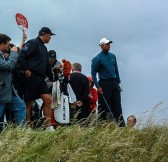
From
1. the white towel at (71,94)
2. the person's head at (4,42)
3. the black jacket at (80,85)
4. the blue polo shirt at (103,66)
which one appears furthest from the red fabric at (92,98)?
the person's head at (4,42)

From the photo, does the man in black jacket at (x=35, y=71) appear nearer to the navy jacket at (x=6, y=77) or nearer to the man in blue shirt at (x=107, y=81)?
the navy jacket at (x=6, y=77)

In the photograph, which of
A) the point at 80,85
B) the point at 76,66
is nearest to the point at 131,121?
the point at 80,85

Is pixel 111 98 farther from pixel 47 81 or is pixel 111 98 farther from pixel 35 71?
pixel 35 71

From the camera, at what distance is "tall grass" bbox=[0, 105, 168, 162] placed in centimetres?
688

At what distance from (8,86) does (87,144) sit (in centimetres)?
184

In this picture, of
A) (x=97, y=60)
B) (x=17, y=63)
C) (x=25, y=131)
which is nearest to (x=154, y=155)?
(x=25, y=131)

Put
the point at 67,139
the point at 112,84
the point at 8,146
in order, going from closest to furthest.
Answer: the point at 8,146, the point at 67,139, the point at 112,84

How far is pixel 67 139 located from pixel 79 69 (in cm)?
452

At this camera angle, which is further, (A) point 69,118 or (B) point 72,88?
(B) point 72,88

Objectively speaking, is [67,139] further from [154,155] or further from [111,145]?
[154,155]

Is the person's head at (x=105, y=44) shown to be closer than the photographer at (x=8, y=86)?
No

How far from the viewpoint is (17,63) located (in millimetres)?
9586

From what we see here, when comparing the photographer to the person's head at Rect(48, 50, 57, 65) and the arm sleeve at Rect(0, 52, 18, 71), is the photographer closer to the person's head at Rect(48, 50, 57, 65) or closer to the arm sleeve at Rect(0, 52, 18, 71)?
the arm sleeve at Rect(0, 52, 18, 71)

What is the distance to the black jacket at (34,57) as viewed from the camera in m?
9.74
